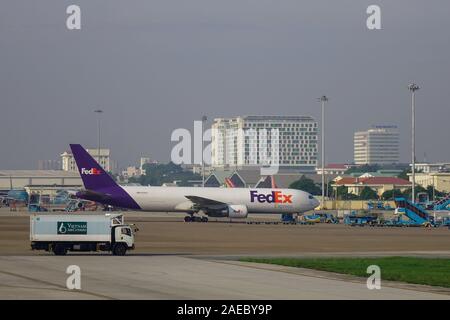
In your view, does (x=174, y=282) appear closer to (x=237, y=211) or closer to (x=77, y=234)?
(x=77, y=234)

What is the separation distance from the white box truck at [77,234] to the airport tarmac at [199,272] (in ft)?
1.85

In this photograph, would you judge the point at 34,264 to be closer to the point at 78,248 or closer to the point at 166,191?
the point at 78,248

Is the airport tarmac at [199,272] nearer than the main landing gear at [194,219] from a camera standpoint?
Yes

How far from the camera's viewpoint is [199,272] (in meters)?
44.6

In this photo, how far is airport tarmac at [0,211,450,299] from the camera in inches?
1404

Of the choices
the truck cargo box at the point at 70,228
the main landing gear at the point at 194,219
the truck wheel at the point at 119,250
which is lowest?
the main landing gear at the point at 194,219

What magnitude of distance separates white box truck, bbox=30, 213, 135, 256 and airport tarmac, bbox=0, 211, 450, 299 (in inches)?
22.2

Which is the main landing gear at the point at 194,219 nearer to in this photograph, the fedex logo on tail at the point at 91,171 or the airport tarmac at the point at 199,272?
the fedex logo on tail at the point at 91,171

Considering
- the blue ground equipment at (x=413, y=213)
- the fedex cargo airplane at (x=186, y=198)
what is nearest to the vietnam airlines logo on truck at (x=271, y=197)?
the fedex cargo airplane at (x=186, y=198)

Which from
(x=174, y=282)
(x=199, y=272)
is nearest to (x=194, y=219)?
(x=199, y=272)

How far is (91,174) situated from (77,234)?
2194 inches

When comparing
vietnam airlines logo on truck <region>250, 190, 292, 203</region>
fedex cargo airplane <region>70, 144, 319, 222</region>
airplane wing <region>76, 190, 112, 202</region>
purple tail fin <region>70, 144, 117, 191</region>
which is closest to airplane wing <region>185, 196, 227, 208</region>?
fedex cargo airplane <region>70, 144, 319, 222</region>

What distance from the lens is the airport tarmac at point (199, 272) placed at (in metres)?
35.7
